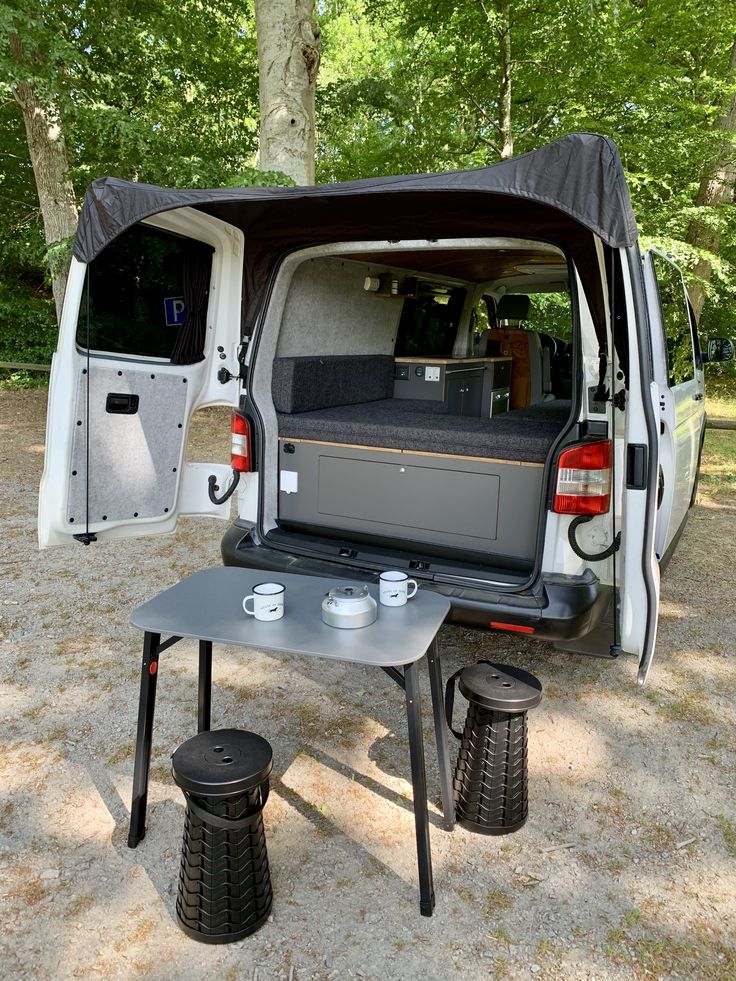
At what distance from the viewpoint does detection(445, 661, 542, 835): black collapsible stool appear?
2.37m

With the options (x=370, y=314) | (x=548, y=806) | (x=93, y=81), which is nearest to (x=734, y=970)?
(x=548, y=806)

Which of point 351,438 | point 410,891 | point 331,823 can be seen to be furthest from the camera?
point 351,438

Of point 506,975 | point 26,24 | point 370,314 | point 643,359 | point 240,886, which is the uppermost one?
point 26,24

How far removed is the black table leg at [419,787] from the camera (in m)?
2.04

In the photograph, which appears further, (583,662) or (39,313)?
(39,313)

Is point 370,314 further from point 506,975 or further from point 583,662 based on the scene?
point 506,975

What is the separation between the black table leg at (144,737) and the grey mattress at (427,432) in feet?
5.18

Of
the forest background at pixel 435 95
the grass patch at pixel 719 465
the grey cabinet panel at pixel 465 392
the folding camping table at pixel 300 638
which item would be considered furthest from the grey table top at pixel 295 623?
the forest background at pixel 435 95

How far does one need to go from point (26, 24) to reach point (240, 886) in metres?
8.43

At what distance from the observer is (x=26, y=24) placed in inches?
289

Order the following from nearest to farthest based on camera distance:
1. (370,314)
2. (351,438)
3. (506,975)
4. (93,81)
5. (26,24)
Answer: (506,975)
(351,438)
(370,314)
(26,24)
(93,81)

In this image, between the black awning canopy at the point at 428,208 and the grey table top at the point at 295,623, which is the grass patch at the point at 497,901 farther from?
the black awning canopy at the point at 428,208

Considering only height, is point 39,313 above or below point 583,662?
above

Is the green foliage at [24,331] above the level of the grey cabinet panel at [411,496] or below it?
above
